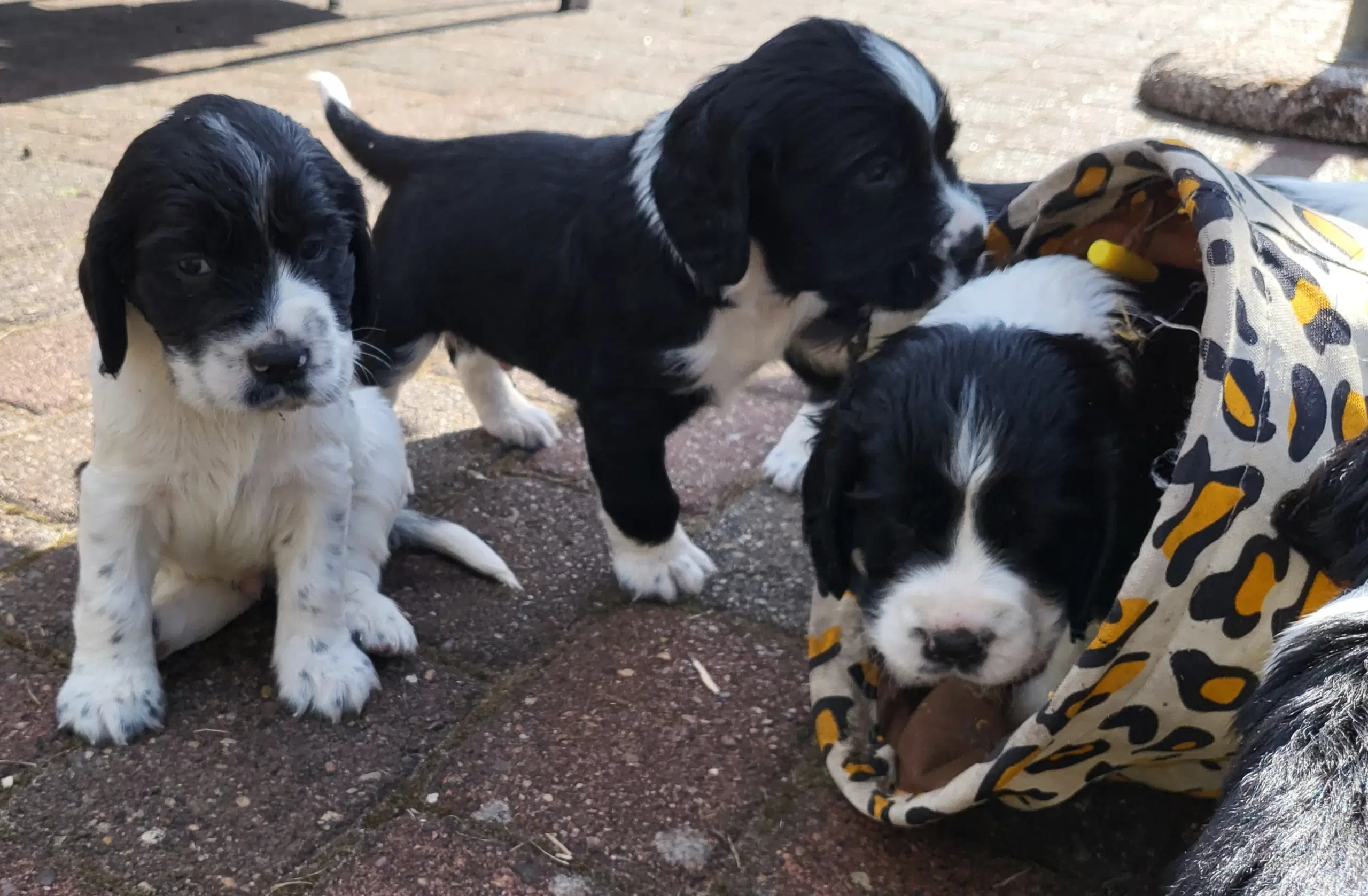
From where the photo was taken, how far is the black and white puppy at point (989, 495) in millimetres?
2082

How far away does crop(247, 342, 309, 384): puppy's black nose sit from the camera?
221 centimetres

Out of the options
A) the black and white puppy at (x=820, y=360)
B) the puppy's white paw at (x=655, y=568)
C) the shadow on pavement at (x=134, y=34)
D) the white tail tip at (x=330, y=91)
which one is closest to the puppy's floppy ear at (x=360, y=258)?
the puppy's white paw at (x=655, y=568)

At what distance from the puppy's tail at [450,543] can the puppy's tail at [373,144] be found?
39.8 inches

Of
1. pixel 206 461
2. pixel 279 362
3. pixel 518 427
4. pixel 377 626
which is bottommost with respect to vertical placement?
pixel 518 427

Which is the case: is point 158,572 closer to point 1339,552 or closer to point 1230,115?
point 1339,552

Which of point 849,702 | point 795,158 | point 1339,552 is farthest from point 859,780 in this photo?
point 795,158

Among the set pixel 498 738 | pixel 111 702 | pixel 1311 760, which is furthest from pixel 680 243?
pixel 1311 760

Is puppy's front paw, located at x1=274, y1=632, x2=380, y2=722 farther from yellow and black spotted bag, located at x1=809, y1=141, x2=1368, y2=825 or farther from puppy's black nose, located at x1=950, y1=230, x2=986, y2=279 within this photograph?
puppy's black nose, located at x1=950, y1=230, x2=986, y2=279

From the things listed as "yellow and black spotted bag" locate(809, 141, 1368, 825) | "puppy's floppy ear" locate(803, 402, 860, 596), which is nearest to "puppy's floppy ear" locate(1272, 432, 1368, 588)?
"yellow and black spotted bag" locate(809, 141, 1368, 825)

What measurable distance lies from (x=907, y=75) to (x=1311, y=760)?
189cm

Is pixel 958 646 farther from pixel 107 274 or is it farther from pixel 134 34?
pixel 134 34

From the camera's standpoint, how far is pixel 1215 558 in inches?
73.4

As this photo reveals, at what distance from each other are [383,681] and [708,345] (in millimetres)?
1044

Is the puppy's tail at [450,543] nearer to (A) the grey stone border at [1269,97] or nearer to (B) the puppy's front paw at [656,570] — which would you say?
(B) the puppy's front paw at [656,570]
